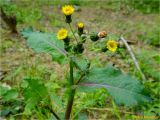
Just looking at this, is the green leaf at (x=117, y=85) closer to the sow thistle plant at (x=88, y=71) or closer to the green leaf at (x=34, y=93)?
the sow thistle plant at (x=88, y=71)

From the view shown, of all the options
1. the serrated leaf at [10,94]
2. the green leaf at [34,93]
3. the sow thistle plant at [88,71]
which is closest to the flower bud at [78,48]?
the sow thistle plant at [88,71]

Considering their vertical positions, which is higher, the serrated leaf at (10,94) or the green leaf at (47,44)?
the green leaf at (47,44)

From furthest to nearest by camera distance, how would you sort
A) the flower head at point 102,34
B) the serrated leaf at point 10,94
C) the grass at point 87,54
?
the grass at point 87,54, the serrated leaf at point 10,94, the flower head at point 102,34

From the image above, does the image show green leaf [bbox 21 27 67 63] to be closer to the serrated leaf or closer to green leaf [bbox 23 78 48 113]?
green leaf [bbox 23 78 48 113]

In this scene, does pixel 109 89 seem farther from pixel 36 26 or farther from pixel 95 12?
pixel 95 12

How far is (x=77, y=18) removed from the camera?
561cm

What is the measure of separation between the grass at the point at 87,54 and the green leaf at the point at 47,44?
185mm

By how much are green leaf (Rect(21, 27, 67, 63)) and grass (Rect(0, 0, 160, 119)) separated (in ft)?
0.61

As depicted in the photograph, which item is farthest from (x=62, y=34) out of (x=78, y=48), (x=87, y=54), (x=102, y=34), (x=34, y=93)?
(x=87, y=54)

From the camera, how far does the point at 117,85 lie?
6.93ft

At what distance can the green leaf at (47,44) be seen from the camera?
2221mm

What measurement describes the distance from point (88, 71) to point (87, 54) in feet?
6.27

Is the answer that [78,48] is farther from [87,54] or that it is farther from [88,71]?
[87,54]

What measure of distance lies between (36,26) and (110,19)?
1.30 meters
